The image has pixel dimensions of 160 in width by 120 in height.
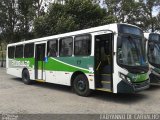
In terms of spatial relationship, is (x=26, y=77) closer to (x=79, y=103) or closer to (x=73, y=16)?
(x=79, y=103)

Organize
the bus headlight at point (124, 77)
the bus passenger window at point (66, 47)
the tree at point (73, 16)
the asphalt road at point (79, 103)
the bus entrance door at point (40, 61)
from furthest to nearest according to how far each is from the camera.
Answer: the tree at point (73, 16)
the bus entrance door at point (40, 61)
the bus passenger window at point (66, 47)
the bus headlight at point (124, 77)
the asphalt road at point (79, 103)

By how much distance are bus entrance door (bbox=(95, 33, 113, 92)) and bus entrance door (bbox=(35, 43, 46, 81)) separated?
14.0 feet

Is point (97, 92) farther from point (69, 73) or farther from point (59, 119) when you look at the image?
point (59, 119)

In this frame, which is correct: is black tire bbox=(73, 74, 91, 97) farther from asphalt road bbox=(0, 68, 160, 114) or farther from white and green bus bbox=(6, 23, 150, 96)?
asphalt road bbox=(0, 68, 160, 114)

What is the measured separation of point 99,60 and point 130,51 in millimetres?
1336

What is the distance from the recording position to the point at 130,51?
950cm

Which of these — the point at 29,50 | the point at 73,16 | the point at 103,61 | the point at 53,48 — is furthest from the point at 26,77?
the point at 73,16

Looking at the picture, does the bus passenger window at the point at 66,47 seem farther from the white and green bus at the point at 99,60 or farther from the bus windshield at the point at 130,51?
the bus windshield at the point at 130,51

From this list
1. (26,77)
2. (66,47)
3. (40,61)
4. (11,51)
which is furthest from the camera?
(11,51)

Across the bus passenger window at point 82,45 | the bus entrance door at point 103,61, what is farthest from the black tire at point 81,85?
the bus passenger window at point 82,45

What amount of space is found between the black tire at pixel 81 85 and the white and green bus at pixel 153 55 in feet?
13.0

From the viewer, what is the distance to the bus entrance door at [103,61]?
9586mm

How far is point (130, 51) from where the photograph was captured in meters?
9.50

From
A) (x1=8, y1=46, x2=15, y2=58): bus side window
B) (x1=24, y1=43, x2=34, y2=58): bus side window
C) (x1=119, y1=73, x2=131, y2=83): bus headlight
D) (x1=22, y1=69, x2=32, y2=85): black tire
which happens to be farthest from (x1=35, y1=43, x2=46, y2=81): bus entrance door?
(x1=119, y1=73, x2=131, y2=83): bus headlight
